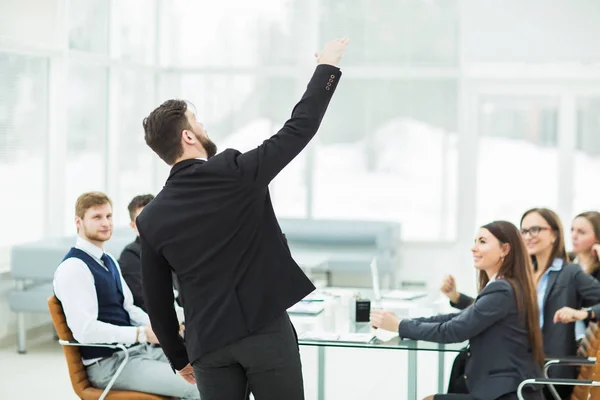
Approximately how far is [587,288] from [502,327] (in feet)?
2.58

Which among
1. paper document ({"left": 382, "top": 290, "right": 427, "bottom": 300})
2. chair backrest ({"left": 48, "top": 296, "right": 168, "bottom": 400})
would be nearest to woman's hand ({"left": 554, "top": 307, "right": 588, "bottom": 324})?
paper document ({"left": 382, "top": 290, "right": 427, "bottom": 300})

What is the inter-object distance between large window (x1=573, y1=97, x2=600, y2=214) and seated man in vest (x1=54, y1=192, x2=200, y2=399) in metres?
7.26

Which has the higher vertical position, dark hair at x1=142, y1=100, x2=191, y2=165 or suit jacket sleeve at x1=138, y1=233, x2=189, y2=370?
dark hair at x1=142, y1=100, x2=191, y2=165

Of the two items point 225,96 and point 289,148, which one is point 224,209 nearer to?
point 289,148

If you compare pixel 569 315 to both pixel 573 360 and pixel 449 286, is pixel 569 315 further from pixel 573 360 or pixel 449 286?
pixel 449 286

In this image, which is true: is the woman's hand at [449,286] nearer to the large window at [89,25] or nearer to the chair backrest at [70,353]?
the chair backrest at [70,353]

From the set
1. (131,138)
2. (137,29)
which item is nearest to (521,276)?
(131,138)

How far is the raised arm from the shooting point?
2703 mm

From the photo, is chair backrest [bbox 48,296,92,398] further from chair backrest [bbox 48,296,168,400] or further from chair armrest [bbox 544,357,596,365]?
chair armrest [bbox 544,357,596,365]

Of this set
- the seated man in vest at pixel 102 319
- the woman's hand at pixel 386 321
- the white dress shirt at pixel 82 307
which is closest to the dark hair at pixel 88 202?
the seated man in vest at pixel 102 319

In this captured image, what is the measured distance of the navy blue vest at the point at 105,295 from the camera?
14.4 feet

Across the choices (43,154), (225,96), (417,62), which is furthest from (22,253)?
(417,62)

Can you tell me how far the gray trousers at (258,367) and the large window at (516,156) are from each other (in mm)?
8515

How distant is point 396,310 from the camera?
5.13 m
